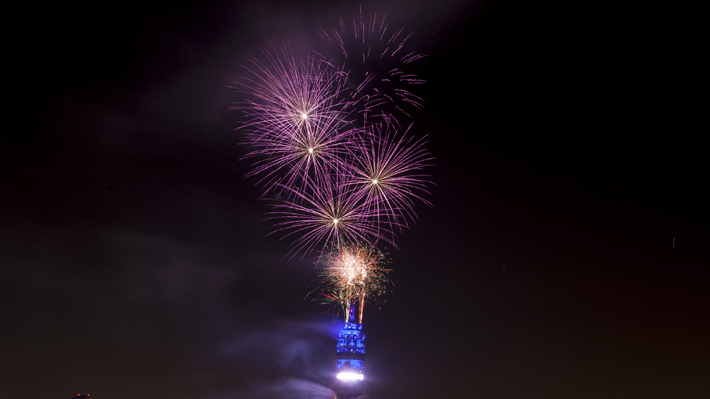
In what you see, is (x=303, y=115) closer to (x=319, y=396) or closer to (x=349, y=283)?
(x=349, y=283)

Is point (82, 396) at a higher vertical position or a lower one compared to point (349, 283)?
lower

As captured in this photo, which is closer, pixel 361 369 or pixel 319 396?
pixel 361 369

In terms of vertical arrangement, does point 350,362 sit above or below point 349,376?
above

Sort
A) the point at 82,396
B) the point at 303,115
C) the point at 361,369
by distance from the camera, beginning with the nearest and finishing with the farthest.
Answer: the point at 303,115
the point at 361,369
the point at 82,396

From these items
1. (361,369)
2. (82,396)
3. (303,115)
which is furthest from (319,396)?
(303,115)

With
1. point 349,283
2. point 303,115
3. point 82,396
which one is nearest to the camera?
point 303,115

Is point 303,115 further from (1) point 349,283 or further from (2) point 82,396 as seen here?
(2) point 82,396

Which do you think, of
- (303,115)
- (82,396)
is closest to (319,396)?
(82,396)
